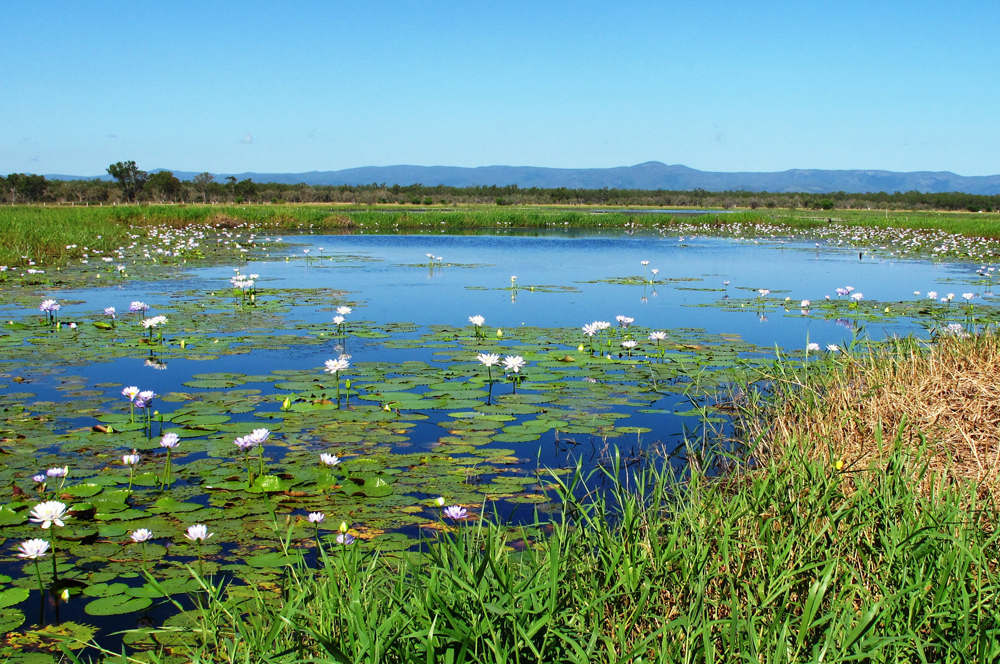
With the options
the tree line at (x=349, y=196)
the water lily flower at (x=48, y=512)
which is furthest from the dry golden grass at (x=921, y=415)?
the tree line at (x=349, y=196)

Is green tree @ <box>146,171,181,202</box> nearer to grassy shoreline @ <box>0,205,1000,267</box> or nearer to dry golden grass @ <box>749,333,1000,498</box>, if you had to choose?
grassy shoreline @ <box>0,205,1000,267</box>

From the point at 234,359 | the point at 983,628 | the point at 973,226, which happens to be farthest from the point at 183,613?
the point at 973,226

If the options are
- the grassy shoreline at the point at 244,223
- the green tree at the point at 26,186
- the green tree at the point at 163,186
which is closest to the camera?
the grassy shoreline at the point at 244,223

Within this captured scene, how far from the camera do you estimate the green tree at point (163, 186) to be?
68.6 meters

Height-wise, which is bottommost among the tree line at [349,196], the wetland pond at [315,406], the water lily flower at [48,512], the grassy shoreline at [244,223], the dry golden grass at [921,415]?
the wetland pond at [315,406]

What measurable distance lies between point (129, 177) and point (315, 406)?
2876 inches

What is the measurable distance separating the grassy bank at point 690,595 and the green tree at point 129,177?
2929 inches

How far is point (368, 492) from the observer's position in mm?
4426

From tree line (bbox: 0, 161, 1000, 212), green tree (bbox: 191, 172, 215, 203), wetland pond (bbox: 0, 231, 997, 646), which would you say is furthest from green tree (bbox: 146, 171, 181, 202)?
wetland pond (bbox: 0, 231, 997, 646)

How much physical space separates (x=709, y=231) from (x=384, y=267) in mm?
25760

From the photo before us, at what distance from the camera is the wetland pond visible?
12.2 feet

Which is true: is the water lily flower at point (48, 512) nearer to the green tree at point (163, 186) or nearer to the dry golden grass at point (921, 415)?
the dry golden grass at point (921, 415)

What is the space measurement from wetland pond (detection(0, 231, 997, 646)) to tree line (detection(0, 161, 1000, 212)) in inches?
2374

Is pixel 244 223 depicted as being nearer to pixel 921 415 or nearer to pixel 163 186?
pixel 921 415
